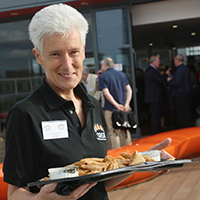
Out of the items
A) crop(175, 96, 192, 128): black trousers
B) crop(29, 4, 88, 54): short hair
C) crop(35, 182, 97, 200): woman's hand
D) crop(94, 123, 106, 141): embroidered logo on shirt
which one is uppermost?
crop(29, 4, 88, 54): short hair

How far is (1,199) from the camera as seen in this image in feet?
10.7

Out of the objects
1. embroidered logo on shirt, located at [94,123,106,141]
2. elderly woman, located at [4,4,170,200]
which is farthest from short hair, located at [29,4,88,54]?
embroidered logo on shirt, located at [94,123,106,141]

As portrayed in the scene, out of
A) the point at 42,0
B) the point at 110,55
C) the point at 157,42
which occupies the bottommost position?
the point at 110,55

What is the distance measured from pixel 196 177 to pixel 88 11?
186 inches

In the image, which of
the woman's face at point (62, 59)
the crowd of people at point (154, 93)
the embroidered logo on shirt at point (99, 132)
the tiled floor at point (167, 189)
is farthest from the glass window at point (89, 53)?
the woman's face at point (62, 59)

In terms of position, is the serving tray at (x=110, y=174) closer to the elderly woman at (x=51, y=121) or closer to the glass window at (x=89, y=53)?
the elderly woman at (x=51, y=121)

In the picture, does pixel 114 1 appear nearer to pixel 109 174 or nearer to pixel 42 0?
pixel 42 0

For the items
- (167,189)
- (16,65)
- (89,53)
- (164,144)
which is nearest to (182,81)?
(89,53)

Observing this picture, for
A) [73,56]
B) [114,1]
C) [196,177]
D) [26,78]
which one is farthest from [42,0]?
[73,56]

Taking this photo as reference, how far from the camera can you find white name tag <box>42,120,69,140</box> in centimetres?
102

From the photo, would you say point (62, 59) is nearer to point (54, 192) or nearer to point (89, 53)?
point (54, 192)

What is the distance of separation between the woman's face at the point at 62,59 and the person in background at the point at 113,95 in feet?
11.9

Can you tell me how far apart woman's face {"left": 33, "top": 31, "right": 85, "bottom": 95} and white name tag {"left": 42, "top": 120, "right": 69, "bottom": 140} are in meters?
0.16

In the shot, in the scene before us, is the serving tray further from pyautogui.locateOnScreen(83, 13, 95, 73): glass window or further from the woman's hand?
pyautogui.locateOnScreen(83, 13, 95, 73): glass window
